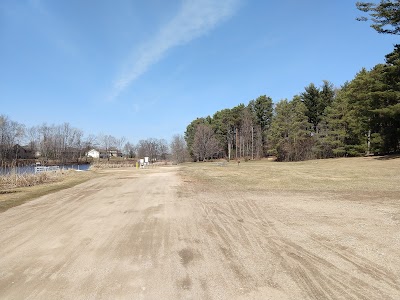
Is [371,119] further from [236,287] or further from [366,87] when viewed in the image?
[236,287]

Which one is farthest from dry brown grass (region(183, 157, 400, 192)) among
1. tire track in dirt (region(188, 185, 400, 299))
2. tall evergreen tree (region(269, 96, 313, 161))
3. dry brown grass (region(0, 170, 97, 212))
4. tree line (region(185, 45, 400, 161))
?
tall evergreen tree (region(269, 96, 313, 161))

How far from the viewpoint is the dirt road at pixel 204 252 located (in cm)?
364

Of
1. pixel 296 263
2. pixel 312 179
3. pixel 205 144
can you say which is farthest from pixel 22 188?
pixel 205 144

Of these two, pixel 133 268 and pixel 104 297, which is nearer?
pixel 104 297

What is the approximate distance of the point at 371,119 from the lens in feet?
117

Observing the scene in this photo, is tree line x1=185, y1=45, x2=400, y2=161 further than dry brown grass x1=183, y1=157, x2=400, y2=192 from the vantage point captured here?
Yes

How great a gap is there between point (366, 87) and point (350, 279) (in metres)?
40.0

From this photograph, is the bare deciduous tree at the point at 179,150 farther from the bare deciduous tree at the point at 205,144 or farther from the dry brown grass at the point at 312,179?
the dry brown grass at the point at 312,179

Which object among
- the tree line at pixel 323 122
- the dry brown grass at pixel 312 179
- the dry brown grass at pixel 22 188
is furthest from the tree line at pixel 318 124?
the dry brown grass at pixel 22 188

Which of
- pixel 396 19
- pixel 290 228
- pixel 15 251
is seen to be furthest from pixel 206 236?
pixel 396 19

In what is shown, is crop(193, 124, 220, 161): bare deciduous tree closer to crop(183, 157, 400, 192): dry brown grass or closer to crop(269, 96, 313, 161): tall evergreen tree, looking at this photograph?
crop(269, 96, 313, 161): tall evergreen tree

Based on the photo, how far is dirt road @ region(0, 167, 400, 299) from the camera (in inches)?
143

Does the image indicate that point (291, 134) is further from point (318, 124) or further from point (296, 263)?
point (296, 263)

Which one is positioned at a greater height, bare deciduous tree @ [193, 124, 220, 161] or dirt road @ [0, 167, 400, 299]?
bare deciduous tree @ [193, 124, 220, 161]
